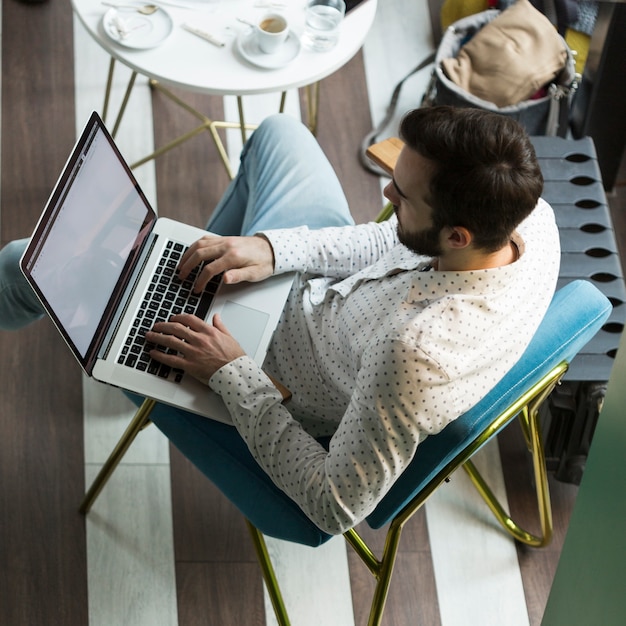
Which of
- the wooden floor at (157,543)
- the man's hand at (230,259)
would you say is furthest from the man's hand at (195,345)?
the wooden floor at (157,543)

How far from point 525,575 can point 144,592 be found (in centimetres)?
82

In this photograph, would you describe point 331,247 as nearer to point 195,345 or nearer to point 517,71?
point 195,345

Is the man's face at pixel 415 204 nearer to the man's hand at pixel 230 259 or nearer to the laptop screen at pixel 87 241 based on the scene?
the man's hand at pixel 230 259

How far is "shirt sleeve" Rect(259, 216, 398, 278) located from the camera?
65.9 inches

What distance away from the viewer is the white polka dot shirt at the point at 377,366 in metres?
1.27

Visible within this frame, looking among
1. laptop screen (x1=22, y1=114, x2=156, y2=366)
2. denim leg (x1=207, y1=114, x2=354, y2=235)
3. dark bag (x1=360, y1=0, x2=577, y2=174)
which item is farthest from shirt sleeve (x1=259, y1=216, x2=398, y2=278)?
dark bag (x1=360, y1=0, x2=577, y2=174)

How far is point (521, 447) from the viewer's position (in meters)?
2.23

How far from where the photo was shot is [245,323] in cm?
164

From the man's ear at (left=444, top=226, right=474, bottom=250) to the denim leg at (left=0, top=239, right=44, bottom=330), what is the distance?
0.78 meters

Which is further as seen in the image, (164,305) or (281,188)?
(281,188)

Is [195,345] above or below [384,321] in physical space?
below

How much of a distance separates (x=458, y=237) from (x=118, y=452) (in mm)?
860

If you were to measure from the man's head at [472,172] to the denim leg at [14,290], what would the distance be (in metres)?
0.75

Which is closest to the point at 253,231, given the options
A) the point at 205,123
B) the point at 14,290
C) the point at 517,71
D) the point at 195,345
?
the point at 195,345
